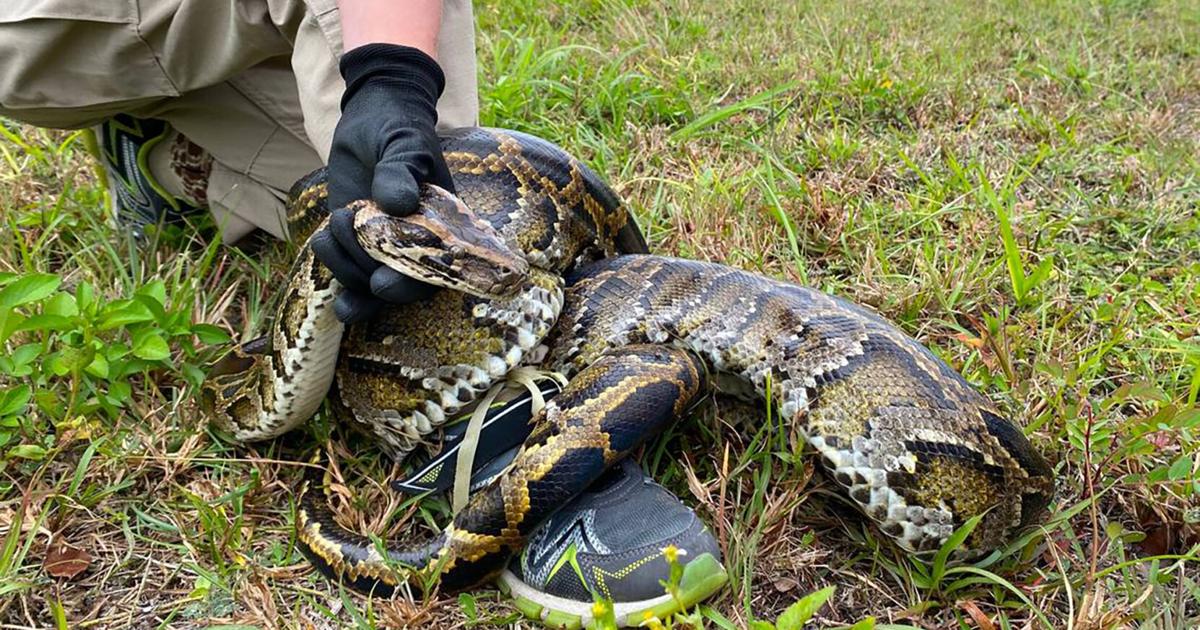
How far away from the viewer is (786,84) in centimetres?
584

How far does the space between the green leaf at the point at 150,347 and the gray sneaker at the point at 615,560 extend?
156 cm

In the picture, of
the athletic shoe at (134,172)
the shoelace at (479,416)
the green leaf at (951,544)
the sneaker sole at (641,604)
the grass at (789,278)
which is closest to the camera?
the sneaker sole at (641,604)

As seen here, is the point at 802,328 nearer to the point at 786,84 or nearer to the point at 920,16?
the point at 786,84

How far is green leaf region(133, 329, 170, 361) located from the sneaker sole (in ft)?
5.53

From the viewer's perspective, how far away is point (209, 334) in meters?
3.57

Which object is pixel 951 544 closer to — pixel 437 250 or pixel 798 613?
pixel 798 613

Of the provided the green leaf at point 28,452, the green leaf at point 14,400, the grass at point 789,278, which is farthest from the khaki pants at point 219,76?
the green leaf at point 28,452

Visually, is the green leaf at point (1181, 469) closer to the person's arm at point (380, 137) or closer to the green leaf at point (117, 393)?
the person's arm at point (380, 137)

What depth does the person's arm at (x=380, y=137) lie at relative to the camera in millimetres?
2834

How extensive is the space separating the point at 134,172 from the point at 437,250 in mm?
2263

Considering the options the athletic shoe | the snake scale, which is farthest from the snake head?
the athletic shoe

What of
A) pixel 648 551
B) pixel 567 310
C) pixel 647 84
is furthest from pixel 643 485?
pixel 647 84

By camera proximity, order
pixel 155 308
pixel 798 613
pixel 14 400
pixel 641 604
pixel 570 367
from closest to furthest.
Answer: pixel 798 613
pixel 641 604
pixel 14 400
pixel 570 367
pixel 155 308

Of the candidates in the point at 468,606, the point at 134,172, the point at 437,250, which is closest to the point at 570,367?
the point at 437,250
